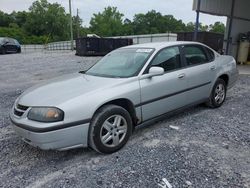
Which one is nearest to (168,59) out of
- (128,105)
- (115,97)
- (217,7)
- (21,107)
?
(128,105)

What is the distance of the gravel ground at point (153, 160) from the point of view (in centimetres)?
263

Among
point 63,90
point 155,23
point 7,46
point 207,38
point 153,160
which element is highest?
point 155,23

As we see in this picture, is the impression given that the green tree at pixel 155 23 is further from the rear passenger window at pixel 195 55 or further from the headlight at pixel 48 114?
→ the headlight at pixel 48 114

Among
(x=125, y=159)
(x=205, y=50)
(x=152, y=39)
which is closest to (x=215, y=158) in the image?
(x=125, y=159)

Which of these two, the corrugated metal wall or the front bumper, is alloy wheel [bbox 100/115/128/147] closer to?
the front bumper

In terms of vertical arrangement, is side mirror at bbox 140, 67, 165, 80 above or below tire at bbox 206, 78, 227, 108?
above

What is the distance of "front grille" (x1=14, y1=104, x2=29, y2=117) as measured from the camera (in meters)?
2.99

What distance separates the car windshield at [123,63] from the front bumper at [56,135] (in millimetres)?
1071

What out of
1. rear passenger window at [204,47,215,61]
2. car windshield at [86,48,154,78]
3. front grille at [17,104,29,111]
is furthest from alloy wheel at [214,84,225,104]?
front grille at [17,104,29,111]

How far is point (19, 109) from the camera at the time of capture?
3.06 m

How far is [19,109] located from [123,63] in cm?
171

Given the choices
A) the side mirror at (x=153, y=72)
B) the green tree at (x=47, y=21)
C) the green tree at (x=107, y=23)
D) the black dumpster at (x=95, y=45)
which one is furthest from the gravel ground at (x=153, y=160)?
the green tree at (x=107, y=23)

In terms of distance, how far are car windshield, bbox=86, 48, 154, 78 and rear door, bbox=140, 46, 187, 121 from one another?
0.61 ft

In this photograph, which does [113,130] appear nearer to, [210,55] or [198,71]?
[198,71]
